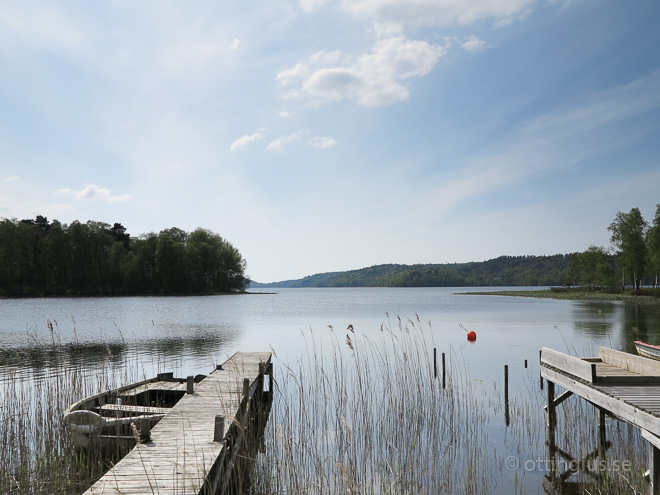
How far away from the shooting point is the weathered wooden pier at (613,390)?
5.66 m

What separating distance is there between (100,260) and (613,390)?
80137 mm

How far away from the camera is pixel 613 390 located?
686 centimetres

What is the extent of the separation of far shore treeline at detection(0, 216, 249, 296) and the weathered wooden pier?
7612 cm

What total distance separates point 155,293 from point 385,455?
82.0 m

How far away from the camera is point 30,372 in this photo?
49.7 ft

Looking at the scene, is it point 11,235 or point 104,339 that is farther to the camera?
point 11,235

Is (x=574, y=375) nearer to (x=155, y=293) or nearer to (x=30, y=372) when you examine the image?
(x=30, y=372)

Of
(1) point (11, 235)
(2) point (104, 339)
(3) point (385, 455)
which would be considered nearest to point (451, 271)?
(1) point (11, 235)

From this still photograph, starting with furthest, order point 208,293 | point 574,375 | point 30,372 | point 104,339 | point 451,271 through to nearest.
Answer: point 451,271 < point 208,293 < point 104,339 < point 30,372 < point 574,375

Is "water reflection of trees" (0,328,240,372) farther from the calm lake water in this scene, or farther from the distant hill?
the distant hill

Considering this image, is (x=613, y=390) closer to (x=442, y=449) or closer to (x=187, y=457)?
(x=442, y=449)

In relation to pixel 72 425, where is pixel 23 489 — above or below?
below

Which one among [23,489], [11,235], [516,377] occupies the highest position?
[11,235]

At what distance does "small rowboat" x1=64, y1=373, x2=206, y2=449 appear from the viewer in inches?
277
